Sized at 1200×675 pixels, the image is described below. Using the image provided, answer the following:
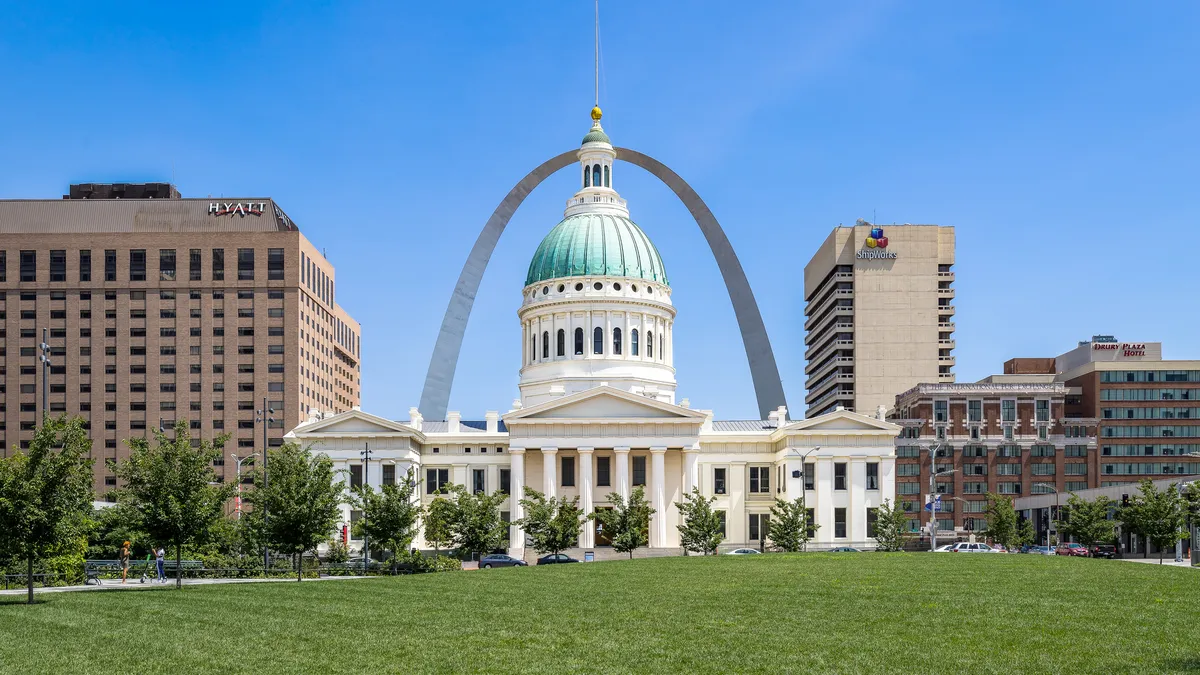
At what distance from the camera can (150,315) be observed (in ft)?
518

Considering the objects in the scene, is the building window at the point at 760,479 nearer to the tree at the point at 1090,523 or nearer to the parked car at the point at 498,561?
the tree at the point at 1090,523

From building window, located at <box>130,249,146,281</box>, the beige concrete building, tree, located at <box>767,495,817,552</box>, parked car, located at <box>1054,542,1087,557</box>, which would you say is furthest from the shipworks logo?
building window, located at <box>130,249,146,281</box>

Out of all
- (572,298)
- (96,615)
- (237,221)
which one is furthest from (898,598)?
(237,221)

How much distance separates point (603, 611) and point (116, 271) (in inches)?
5093

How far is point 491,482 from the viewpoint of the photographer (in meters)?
116

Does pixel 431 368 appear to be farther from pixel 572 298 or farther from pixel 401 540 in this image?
pixel 401 540

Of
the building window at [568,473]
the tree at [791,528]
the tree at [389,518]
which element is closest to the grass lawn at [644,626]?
the tree at [389,518]

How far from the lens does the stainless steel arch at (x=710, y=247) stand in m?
133

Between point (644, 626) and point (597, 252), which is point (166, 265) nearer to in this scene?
point (597, 252)

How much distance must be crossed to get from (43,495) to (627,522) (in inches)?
2015

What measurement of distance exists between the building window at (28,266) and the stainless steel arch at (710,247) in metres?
54.0

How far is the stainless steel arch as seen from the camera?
436ft

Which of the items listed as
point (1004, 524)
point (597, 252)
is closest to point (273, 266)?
point (597, 252)

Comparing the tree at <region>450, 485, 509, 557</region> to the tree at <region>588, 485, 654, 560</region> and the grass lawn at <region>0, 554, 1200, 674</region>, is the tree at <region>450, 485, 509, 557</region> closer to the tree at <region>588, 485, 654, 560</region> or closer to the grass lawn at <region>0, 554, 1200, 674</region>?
the tree at <region>588, 485, 654, 560</region>
